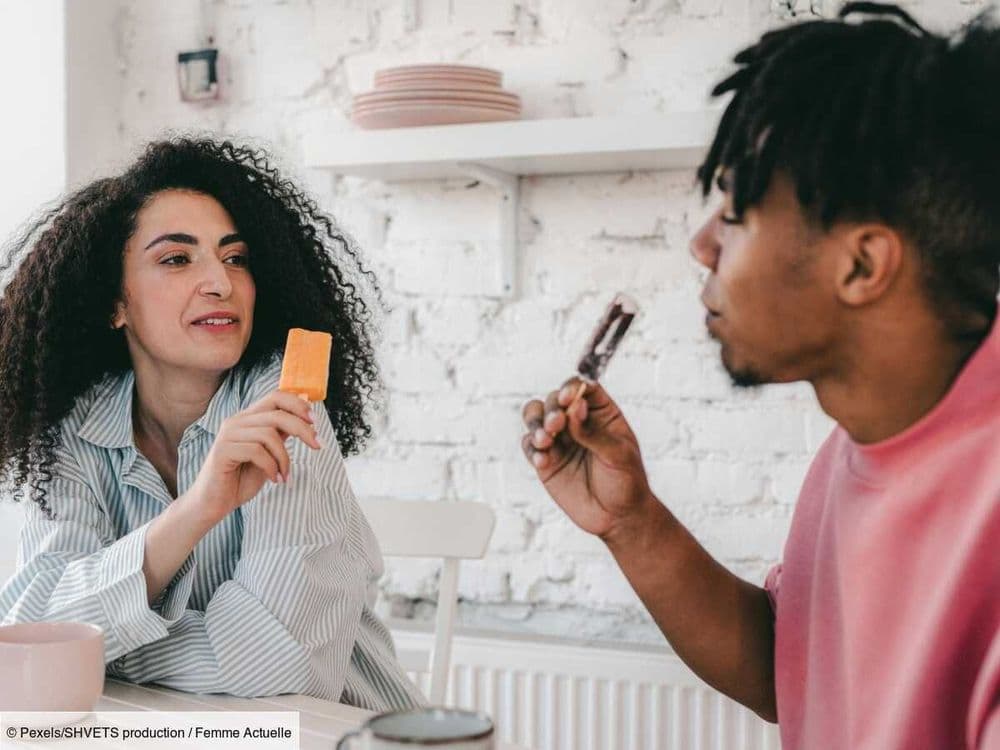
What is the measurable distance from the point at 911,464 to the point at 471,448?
142 cm

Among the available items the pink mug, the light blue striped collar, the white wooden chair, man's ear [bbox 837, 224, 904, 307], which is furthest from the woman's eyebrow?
man's ear [bbox 837, 224, 904, 307]

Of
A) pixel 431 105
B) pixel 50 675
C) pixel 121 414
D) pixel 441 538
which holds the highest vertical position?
pixel 431 105

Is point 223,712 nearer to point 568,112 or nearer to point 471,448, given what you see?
point 471,448

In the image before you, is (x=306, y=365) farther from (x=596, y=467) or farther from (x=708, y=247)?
(x=708, y=247)

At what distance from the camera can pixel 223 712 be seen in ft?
3.67

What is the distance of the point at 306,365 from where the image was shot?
1.26 meters

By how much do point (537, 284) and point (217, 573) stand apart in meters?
0.95

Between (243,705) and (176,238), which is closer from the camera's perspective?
(243,705)

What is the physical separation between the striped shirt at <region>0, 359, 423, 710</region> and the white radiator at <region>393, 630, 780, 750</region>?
0.55m

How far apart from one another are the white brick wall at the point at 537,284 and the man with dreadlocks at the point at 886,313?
1.11m

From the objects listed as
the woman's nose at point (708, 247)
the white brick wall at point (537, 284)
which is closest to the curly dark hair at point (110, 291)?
the white brick wall at point (537, 284)

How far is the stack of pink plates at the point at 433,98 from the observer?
1954 mm

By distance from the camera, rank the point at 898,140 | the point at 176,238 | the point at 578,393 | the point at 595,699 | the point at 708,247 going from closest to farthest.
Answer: the point at 898,140, the point at 708,247, the point at 578,393, the point at 176,238, the point at 595,699

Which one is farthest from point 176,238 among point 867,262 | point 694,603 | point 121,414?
point 867,262
